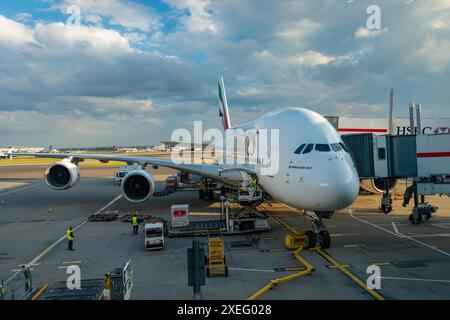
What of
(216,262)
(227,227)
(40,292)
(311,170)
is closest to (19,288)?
(40,292)

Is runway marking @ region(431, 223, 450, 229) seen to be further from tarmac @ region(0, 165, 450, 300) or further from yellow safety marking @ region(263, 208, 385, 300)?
yellow safety marking @ region(263, 208, 385, 300)

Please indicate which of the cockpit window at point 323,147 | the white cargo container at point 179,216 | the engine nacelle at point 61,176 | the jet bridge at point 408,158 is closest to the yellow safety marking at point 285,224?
the jet bridge at point 408,158

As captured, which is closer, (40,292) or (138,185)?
(40,292)

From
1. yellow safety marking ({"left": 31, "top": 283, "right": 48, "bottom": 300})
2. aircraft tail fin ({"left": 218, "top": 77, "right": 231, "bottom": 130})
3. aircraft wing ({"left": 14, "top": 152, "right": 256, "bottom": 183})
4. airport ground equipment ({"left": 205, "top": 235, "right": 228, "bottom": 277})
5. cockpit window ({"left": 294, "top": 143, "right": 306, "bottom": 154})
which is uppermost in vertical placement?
aircraft tail fin ({"left": 218, "top": 77, "right": 231, "bottom": 130})

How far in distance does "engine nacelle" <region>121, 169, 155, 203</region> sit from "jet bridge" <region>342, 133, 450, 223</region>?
10820 mm

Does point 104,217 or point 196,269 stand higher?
point 196,269

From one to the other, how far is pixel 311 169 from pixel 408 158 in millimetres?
6583

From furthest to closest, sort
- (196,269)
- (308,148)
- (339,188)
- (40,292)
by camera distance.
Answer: (308,148), (339,188), (40,292), (196,269)

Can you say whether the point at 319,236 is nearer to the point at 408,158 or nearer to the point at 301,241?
the point at 301,241

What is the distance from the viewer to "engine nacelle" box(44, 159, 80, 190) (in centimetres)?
2303

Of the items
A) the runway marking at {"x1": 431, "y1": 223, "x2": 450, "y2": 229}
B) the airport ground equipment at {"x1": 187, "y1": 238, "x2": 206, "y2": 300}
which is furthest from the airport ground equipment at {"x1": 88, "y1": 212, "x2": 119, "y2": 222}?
the runway marking at {"x1": 431, "y1": 223, "x2": 450, "y2": 229}

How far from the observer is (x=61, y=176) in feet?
76.6

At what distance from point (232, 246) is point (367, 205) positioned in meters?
13.1

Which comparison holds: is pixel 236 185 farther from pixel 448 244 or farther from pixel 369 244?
pixel 448 244
